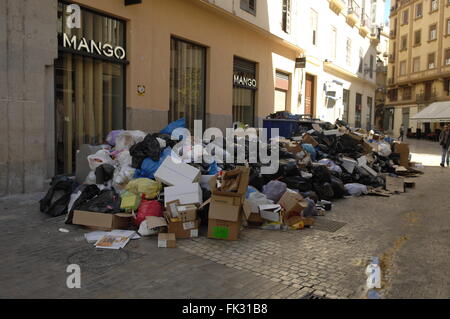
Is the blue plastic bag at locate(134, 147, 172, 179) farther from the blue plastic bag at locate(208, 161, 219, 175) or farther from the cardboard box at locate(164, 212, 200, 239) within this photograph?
the cardboard box at locate(164, 212, 200, 239)

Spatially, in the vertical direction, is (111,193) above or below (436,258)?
above

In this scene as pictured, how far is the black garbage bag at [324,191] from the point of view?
24.5 ft

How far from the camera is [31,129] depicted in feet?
21.8

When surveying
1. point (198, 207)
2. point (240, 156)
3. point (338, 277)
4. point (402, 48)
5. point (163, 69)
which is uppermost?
point (402, 48)

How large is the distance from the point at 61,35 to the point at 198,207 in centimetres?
450

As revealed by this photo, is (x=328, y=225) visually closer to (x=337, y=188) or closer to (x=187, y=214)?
(x=337, y=188)

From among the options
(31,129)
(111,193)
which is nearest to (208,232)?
(111,193)

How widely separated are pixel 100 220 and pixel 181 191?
1145mm

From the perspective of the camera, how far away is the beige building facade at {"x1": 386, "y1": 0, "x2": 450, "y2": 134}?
38.8 m

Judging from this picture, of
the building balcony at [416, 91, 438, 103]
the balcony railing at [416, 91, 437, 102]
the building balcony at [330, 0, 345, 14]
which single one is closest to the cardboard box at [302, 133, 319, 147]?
the building balcony at [330, 0, 345, 14]

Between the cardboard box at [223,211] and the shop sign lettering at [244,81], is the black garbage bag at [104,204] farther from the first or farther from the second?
the shop sign lettering at [244,81]

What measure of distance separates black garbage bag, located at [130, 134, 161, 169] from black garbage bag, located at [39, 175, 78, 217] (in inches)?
41.7

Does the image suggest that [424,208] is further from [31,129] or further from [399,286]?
[31,129]

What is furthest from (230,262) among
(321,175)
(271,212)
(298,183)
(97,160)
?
(321,175)
